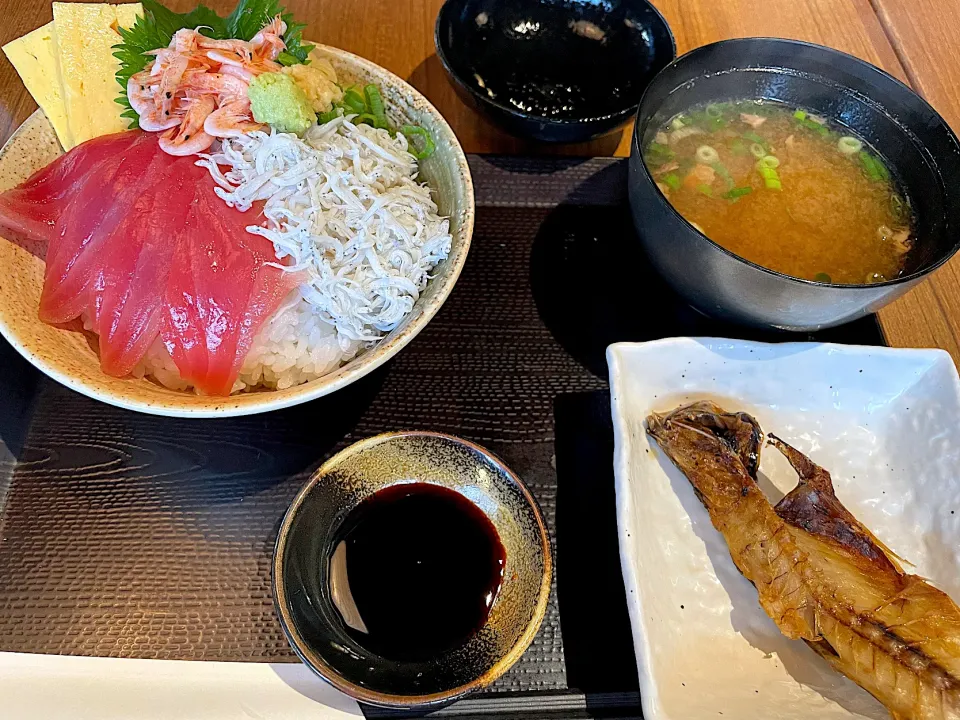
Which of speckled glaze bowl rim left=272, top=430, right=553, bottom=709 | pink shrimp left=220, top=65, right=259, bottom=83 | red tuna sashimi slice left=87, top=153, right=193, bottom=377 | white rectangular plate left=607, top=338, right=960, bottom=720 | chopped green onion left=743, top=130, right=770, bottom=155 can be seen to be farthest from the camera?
chopped green onion left=743, top=130, right=770, bottom=155

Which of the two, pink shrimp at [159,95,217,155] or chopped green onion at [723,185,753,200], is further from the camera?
chopped green onion at [723,185,753,200]

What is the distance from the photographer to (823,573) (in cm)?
130

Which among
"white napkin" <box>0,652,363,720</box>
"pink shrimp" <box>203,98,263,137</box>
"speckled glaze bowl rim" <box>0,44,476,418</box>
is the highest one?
"pink shrimp" <box>203,98,263,137</box>

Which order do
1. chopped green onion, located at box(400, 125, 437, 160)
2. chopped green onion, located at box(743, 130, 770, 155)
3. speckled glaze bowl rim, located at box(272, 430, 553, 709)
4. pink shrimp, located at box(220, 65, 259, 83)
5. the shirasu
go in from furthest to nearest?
chopped green onion, located at box(743, 130, 770, 155)
chopped green onion, located at box(400, 125, 437, 160)
pink shrimp, located at box(220, 65, 259, 83)
the shirasu
speckled glaze bowl rim, located at box(272, 430, 553, 709)

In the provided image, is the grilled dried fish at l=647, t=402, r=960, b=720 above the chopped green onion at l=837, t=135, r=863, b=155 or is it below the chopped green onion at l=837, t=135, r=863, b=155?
below

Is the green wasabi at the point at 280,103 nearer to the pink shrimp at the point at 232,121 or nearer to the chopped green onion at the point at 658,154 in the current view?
the pink shrimp at the point at 232,121

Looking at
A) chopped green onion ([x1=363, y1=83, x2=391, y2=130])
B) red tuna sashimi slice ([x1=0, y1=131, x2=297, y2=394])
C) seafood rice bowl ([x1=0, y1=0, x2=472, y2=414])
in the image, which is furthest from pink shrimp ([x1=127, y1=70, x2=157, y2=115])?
chopped green onion ([x1=363, y1=83, x2=391, y2=130])

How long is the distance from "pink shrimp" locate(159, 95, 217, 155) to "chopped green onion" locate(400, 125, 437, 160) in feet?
1.63

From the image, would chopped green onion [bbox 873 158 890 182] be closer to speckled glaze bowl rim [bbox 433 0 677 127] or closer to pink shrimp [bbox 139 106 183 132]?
speckled glaze bowl rim [bbox 433 0 677 127]

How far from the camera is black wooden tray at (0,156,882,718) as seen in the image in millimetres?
1326

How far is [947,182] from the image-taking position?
1584 millimetres

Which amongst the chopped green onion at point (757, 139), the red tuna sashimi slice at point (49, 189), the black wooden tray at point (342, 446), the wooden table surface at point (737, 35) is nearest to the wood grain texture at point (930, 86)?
the wooden table surface at point (737, 35)

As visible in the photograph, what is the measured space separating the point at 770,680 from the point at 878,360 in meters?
0.80

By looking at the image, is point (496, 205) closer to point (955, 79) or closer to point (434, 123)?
point (434, 123)
